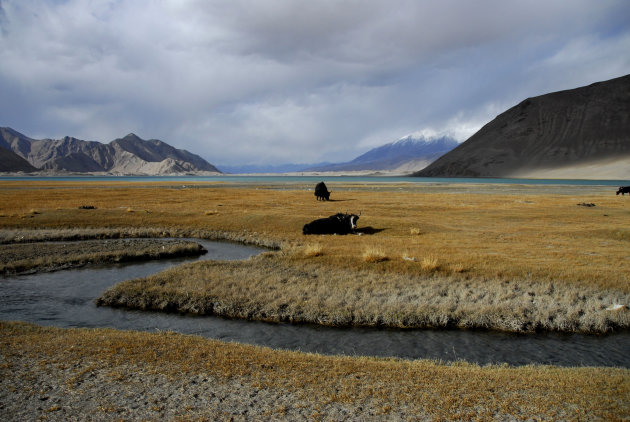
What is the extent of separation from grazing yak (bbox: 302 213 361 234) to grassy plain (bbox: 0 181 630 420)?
1.24 m

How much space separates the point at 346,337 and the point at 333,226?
1778 cm

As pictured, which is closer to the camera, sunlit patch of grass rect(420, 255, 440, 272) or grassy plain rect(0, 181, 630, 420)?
grassy plain rect(0, 181, 630, 420)

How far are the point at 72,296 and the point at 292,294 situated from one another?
31.0 feet

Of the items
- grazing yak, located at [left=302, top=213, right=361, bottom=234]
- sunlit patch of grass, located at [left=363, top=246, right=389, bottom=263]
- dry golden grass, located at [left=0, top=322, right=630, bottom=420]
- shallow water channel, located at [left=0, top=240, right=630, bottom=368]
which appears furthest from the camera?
grazing yak, located at [left=302, top=213, right=361, bottom=234]

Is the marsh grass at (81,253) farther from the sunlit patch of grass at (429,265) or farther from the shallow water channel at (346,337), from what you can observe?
the sunlit patch of grass at (429,265)

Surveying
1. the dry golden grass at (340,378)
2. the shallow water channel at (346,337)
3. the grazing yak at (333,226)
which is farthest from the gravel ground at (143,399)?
the grazing yak at (333,226)

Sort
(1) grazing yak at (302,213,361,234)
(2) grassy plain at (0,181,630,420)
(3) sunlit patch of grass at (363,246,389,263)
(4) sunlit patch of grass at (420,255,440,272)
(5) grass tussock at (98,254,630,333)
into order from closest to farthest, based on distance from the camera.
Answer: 1. (2) grassy plain at (0,181,630,420)
2. (5) grass tussock at (98,254,630,333)
3. (4) sunlit patch of grass at (420,255,440,272)
4. (3) sunlit patch of grass at (363,246,389,263)
5. (1) grazing yak at (302,213,361,234)

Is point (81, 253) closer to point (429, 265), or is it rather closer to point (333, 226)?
point (333, 226)

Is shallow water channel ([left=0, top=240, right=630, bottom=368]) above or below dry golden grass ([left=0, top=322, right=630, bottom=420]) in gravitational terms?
below

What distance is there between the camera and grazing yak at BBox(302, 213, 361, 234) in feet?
97.5

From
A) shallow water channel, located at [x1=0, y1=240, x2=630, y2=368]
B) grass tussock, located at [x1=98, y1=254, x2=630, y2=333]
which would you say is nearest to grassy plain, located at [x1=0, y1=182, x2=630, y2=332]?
grass tussock, located at [x1=98, y1=254, x2=630, y2=333]

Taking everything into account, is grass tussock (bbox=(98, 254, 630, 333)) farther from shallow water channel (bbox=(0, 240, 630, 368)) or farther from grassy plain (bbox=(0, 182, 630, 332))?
shallow water channel (bbox=(0, 240, 630, 368))

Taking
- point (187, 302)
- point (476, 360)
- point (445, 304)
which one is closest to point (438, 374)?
point (476, 360)

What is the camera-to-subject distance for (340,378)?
7.85m
